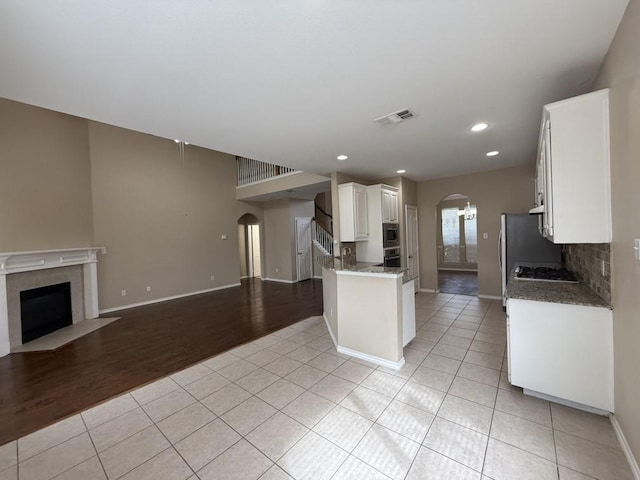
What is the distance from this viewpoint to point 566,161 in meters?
1.75

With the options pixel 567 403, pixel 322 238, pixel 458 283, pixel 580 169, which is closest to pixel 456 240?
pixel 458 283

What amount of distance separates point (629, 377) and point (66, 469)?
139 inches

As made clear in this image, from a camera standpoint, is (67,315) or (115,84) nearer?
(115,84)

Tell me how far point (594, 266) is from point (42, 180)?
741 cm

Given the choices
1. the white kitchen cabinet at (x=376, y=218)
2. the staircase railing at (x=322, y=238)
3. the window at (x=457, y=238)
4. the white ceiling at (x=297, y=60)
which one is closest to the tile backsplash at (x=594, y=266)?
the white ceiling at (x=297, y=60)

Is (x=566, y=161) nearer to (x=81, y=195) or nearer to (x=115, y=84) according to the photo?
(x=115, y=84)

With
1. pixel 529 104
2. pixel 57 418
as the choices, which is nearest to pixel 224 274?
pixel 57 418

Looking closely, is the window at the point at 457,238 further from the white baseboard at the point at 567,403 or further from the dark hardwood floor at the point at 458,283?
the white baseboard at the point at 567,403

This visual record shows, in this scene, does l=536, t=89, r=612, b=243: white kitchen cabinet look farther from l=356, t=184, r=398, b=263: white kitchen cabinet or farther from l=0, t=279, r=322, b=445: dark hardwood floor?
l=0, t=279, r=322, b=445: dark hardwood floor

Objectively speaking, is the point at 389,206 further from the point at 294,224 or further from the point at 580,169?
the point at 294,224

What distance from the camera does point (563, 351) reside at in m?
1.96

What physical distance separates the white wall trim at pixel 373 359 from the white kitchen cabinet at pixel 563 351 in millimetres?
971

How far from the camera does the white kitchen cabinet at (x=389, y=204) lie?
4855mm

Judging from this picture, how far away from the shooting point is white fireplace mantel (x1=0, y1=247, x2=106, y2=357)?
3.43m
